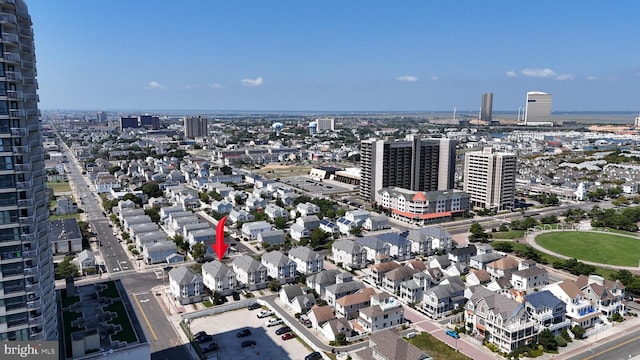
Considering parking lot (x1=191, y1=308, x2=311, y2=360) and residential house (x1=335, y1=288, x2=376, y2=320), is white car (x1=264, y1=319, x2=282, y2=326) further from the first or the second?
residential house (x1=335, y1=288, x2=376, y2=320)

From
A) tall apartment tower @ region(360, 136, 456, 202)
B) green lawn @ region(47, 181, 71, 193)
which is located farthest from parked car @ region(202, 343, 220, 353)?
green lawn @ region(47, 181, 71, 193)

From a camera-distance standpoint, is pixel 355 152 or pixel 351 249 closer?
pixel 351 249

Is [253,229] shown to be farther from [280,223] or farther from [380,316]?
[380,316]

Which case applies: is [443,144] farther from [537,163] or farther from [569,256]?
[537,163]

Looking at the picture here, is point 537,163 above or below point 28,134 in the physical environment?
below

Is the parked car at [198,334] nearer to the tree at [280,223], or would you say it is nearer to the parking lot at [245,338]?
the parking lot at [245,338]

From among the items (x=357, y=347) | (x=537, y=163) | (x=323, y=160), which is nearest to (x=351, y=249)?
→ (x=357, y=347)

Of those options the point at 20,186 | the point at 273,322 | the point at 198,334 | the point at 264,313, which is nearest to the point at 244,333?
the point at 273,322
